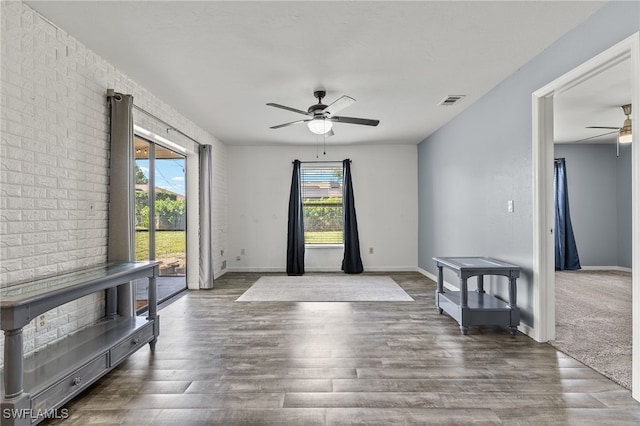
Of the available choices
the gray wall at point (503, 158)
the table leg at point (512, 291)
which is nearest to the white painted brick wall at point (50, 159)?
the table leg at point (512, 291)

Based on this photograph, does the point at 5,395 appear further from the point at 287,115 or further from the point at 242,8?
the point at 287,115

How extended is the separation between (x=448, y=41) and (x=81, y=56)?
2.89m

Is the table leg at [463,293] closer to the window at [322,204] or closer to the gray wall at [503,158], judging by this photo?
the gray wall at [503,158]

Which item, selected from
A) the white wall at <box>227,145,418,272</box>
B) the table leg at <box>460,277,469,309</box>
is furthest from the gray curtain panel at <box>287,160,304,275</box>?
the table leg at <box>460,277,469,309</box>

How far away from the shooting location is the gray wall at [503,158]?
2.25m

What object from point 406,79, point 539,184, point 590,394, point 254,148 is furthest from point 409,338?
point 254,148

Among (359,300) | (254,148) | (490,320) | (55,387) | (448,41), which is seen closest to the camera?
(55,387)

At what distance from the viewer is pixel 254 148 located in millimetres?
6344

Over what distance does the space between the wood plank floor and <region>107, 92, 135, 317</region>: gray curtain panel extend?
Answer: 19.6 inches

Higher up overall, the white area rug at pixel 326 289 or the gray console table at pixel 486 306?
the gray console table at pixel 486 306

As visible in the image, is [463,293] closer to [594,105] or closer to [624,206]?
[594,105]

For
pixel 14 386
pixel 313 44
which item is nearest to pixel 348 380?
pixel 14 386

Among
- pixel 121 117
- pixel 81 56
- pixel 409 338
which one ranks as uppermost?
pixel 81 56

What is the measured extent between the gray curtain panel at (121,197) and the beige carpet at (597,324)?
3659mm
